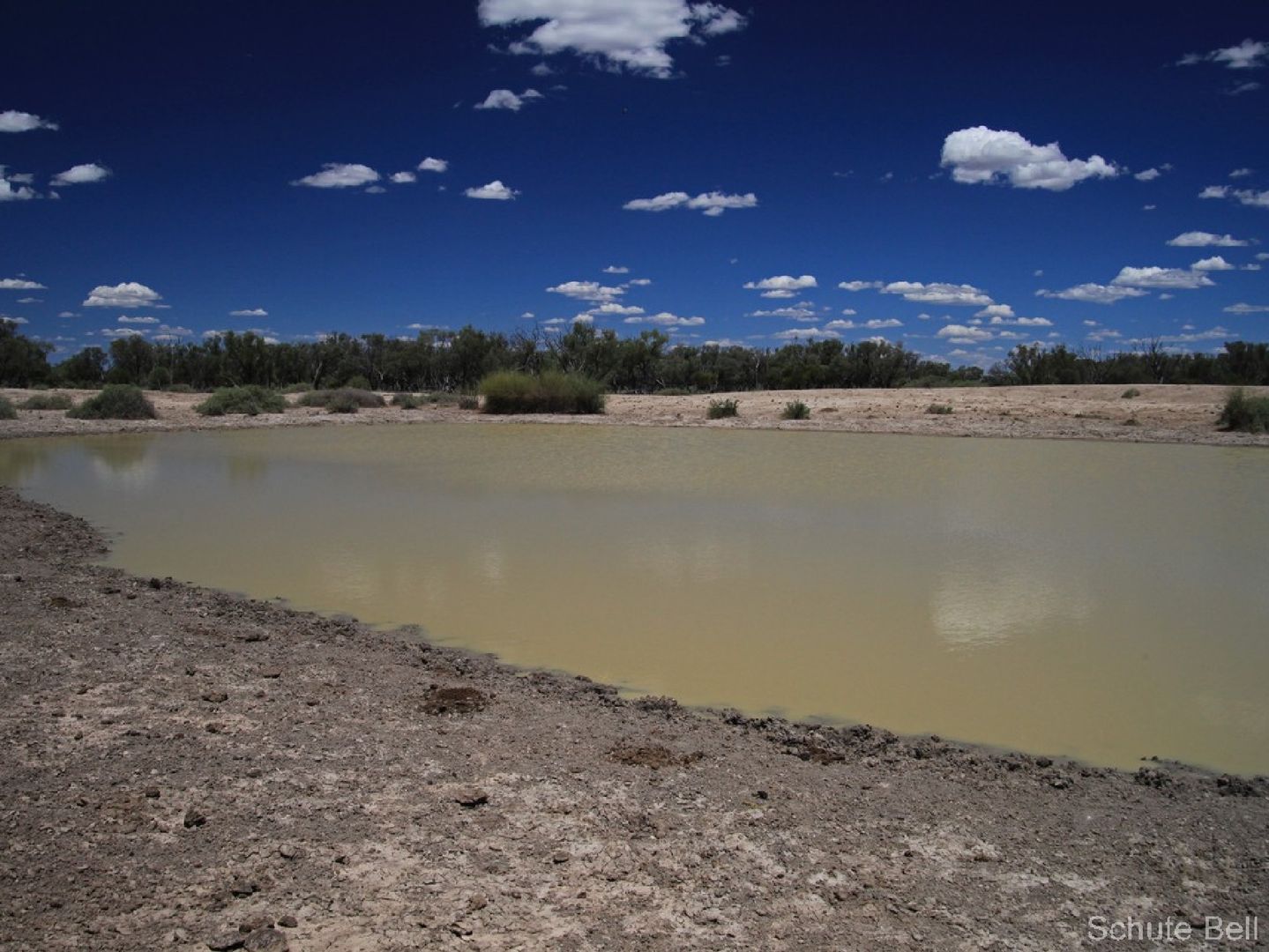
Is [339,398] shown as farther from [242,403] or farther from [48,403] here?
[48,403]

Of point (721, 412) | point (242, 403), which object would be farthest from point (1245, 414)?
point (242, 403)

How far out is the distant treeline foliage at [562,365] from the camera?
4481 centimetres

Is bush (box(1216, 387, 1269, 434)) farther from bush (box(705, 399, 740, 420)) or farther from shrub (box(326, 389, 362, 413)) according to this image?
shrub (box(326, 389, 362, 413))

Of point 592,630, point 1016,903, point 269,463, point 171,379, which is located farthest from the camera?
point 171,379

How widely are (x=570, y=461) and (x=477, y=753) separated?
44.8 ft

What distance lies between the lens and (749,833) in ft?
10.7

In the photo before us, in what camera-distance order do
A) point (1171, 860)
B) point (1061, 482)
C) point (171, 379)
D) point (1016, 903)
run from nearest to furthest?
1. point (1016, 903)
2. point (1171, 860)
3. point (1061, 482)
4. point (171, 379)

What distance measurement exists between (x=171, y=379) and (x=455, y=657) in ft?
174

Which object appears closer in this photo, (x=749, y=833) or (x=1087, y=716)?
(x=749, y=833)

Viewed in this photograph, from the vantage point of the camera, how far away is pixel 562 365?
44.6m

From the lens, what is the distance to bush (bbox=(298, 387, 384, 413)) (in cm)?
3300

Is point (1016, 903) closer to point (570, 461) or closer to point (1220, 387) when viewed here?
point (570, 461)

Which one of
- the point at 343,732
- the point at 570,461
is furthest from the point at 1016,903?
the point at 570,461

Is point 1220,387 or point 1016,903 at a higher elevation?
point 1220,387
